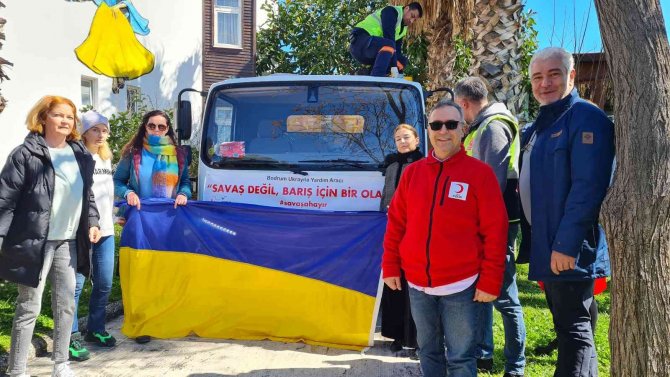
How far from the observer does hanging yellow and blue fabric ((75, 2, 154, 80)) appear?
1238cm

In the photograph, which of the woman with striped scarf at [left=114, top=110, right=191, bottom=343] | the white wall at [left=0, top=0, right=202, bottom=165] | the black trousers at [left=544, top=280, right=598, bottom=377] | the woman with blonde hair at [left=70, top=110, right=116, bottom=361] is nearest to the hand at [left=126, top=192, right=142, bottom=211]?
the woman with striped scarf at [left=114, top=110, right=191, bottom=343]

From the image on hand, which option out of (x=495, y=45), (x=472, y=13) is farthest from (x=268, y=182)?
(x=472, y=13)

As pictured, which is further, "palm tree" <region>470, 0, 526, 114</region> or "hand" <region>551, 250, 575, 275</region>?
"palm tree" <region>470, 0, 526, 114</region>

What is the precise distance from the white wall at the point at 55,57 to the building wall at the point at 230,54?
312cm

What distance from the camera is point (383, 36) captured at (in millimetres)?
6980

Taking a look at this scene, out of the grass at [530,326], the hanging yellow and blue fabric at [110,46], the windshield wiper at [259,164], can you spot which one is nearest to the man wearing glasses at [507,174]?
the grass at [530,326]

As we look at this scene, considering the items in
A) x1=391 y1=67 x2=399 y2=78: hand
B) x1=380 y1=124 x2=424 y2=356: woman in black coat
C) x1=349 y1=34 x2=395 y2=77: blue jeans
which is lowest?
x1=380 y1=124 x2=424 y2=356: woman in black coat

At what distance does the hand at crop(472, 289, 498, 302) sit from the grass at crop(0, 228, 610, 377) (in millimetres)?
1418

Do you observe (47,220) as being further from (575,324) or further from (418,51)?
(418,51)

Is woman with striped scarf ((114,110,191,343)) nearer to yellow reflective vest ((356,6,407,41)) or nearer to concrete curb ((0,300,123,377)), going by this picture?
concrete curb ((0,300,123,377))

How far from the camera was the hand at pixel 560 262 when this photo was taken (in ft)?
9.70

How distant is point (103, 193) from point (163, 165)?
26.3 inches

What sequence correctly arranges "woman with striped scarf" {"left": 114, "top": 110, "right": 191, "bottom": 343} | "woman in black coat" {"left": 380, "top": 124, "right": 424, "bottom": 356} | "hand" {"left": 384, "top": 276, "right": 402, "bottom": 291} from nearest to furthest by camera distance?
"hand" {"left": 384, "top": 276, "right": 402, "bottom": 291}, "woman in black coat" {"left": 380, "top": 124, "right": 424, "bottom": 356}, "woman with striped scarf" {"left": 114, "top": 110, "right": 191, "bottom": 343}

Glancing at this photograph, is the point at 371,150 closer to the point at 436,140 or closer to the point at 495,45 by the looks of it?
the point at 436,140
